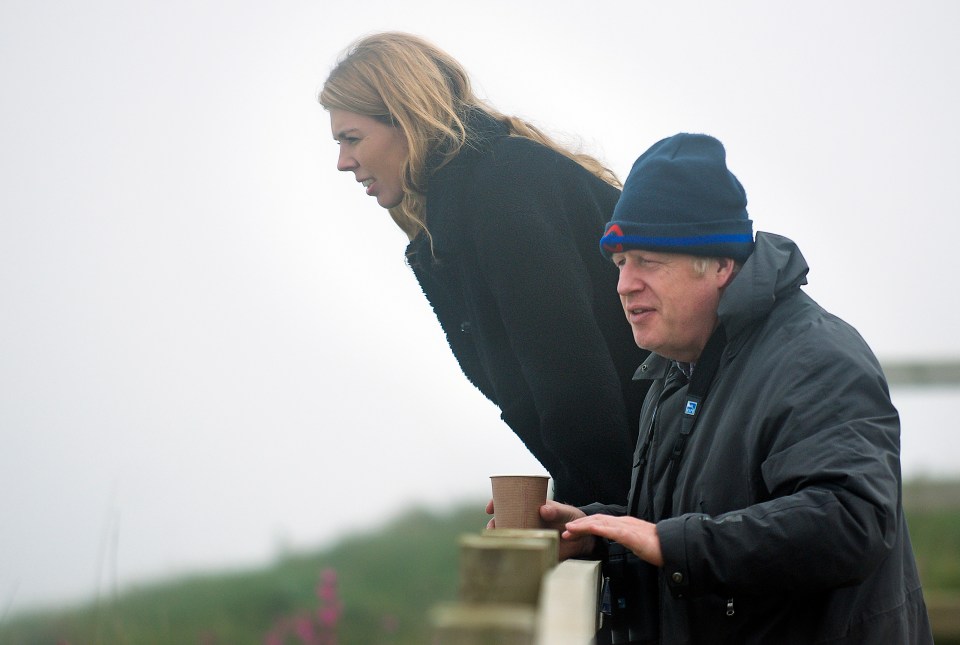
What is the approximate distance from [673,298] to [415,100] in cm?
108

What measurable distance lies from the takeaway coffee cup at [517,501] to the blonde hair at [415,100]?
1.03 metres

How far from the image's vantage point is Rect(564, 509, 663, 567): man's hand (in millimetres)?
1581

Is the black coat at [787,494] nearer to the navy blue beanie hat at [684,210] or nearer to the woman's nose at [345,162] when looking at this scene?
the navy blue beanie hat at [684,210]

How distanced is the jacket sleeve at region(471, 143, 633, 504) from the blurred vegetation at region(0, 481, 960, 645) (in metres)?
0.86

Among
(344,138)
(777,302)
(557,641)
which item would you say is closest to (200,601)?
(344,138)

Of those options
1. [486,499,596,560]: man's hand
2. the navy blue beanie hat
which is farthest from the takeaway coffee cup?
the navy blue beanie hat

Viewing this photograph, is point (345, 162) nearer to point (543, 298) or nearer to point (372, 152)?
point (372, 152)

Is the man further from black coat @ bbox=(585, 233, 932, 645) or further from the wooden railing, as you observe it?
the wooden railing

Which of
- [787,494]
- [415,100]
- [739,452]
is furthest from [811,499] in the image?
[415,100]

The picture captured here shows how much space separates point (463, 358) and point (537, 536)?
1539mm

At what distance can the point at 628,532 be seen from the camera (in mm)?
1601

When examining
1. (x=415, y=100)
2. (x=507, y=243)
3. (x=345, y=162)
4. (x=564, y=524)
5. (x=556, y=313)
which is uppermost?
(x=415, y=100)

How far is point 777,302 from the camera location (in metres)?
1.82

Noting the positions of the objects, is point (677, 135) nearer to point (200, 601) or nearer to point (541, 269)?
point (541, 269)
